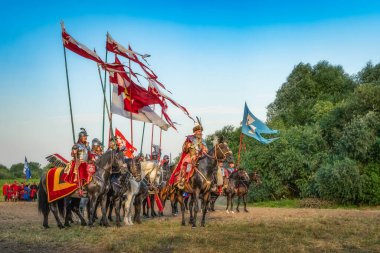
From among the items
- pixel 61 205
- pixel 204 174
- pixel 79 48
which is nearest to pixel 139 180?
pixel 204 174

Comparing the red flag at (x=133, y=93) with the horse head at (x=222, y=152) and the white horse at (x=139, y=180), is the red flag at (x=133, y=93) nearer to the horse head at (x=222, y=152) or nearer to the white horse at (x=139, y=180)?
the white horse at (x=139, y=180)

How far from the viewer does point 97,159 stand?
1628 centimetres

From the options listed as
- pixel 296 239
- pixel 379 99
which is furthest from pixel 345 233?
pixel 379 99

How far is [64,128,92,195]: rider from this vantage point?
50.4 feet

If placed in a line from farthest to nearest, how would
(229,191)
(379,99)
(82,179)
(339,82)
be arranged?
1. (339,82)
2. (379,99)
3. (229,191)
4. (82,179)

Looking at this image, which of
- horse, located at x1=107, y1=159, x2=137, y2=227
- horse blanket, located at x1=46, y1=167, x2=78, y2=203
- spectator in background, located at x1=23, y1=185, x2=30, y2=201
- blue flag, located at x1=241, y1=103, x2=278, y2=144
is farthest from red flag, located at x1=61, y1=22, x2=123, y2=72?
spectator in background, located at x1=23, y1=185, x2=30, y2=201

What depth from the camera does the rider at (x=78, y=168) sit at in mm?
15359

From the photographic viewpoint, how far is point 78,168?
1548cm

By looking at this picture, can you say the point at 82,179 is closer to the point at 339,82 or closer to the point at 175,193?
the point at 175,193

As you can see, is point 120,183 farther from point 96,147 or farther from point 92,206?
point 96,147

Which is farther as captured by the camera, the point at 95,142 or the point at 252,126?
the point at 252,126

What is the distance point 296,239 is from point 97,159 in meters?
7.45

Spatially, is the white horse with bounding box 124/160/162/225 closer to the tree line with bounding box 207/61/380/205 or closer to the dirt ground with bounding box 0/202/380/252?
the dirt ground with bounding box 0/202/380/252

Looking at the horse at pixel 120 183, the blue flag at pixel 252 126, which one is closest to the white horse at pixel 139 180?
the horse at pixel 120 183
